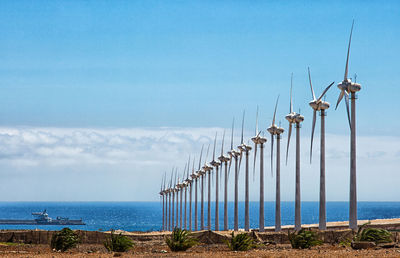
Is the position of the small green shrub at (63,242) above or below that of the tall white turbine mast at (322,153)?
below

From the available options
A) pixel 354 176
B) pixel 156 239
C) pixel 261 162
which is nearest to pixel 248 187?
pixel 261 162

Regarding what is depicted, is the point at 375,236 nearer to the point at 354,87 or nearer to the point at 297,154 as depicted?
the point at 354,87

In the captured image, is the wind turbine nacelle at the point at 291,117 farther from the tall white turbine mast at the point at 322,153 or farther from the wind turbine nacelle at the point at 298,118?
the tall white turbine mast at the point at 322,153

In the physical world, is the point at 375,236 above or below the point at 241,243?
above


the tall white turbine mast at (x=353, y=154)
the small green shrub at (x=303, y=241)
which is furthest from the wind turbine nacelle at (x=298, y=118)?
the small green shrub at (x=303, y=241)

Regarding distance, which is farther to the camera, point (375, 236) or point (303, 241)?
point (375, 236)

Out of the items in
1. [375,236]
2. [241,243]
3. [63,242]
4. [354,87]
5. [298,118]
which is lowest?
[63,242]

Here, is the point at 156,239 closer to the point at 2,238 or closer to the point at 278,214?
the point at 2,238

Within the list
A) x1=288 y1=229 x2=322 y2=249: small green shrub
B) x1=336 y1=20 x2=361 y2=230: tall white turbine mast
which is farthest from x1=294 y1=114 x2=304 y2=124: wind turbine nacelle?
x1=288 y1=229 x2=322 y2=249: small green shrub

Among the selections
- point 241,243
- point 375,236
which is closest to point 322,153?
point 375,236

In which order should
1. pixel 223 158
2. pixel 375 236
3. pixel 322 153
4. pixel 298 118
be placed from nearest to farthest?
pixel 375 236 → pixel 322 153 → pixel 298 118 → pixel 223 158

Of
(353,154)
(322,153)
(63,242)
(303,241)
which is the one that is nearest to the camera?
(303,241)

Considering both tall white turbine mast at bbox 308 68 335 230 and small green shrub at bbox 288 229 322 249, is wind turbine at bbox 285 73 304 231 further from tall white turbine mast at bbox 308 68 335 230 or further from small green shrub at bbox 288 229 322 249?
small green shrub at bbox 288 229 322 249

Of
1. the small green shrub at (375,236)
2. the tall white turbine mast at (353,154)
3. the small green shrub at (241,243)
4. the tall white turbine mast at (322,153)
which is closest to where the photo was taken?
the small green shrub at (241,243)
